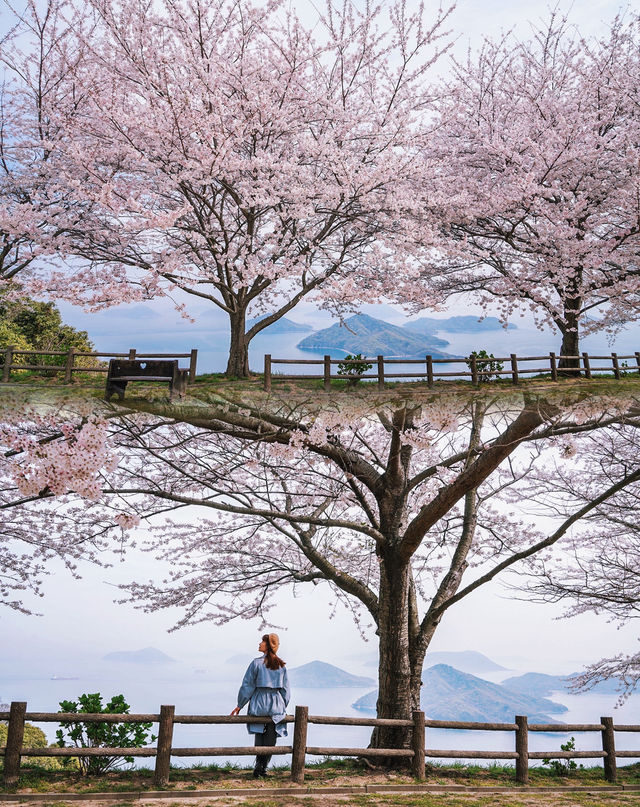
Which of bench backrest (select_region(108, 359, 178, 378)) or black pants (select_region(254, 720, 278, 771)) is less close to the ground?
bench backrest (select_region(108, 359, 178, 378))

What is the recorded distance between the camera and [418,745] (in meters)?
7.99

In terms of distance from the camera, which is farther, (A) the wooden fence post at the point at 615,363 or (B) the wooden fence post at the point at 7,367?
(A) the wooden fence post at the point at 615,363

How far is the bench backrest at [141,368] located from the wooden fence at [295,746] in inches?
184

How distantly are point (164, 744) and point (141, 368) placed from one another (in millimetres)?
5210

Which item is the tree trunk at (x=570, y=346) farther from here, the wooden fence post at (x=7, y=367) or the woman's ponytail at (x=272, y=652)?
the wooden fence post at (x=7, y=367)

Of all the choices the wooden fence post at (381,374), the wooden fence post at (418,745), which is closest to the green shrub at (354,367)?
the wooden fence post at (381,374)

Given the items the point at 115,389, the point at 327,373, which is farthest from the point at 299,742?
the point at 327,373

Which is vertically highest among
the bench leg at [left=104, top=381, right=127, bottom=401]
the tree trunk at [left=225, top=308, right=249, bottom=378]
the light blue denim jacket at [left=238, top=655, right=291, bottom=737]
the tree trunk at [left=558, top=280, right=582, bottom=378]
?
the tree trunk at [left=558, top=280, right=582, bottom=378]

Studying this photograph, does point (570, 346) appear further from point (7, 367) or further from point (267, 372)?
point (7, 367)

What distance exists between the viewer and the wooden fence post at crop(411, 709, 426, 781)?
7.97 metres

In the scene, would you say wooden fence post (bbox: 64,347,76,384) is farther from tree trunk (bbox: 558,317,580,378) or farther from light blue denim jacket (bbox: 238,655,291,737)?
tree trunk (bbox: 558,317,580,378)

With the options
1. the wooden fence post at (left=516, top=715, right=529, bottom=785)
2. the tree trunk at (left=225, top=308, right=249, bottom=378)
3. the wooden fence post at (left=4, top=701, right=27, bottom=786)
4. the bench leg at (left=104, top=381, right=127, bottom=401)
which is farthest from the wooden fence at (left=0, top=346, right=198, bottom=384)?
the wooden fence post at (left=516, top=715, right=529, bottom=785)

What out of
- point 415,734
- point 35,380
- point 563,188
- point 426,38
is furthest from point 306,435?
point 563,188

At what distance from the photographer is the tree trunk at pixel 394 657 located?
8.54m
